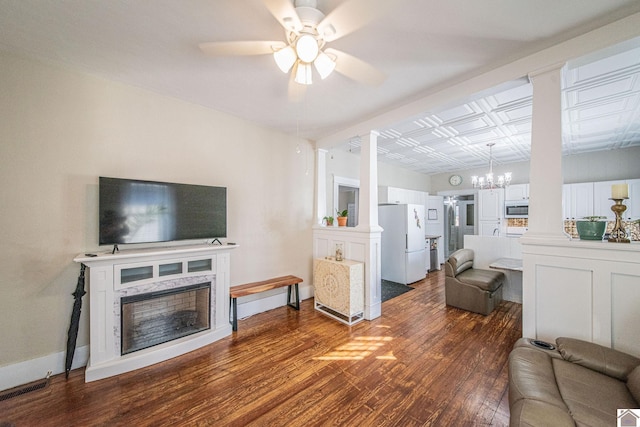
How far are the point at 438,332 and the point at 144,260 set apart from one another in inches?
138

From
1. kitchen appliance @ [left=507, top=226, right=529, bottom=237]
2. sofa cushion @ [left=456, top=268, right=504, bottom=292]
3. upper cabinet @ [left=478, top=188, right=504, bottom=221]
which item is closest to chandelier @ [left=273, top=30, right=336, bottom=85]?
sofa cushion @ [left=456, top=268, right=504, bottom=292]

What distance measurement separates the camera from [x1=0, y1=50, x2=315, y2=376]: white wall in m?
2.05

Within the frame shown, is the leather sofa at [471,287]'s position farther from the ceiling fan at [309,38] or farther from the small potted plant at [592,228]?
the ceiling fan at [309,38]

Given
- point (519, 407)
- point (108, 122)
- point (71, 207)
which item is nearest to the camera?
point (519, 407)

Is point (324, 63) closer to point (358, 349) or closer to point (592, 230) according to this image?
point (592, 230)

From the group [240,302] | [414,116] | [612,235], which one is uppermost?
[414,116]

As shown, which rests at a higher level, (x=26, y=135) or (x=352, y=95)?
(x=352, y=95)

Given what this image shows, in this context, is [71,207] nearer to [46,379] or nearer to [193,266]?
[193,266]

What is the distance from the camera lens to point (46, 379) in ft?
6.89

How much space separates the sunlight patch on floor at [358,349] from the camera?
242cm

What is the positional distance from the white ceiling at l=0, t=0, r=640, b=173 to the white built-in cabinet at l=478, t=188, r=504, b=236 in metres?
2.48

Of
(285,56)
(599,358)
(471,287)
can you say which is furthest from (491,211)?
(285,56)

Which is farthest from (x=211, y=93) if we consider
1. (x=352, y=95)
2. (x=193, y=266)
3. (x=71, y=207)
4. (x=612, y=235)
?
(x=612, y=235)

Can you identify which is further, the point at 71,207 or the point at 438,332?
the point at 438,332
